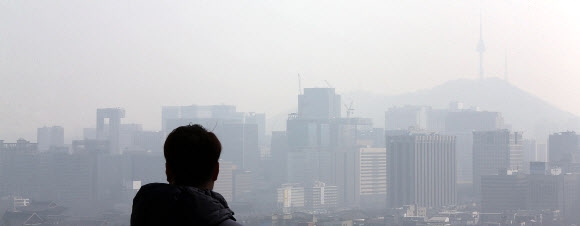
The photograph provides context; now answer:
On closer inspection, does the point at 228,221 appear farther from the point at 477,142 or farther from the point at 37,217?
the point at 477,142

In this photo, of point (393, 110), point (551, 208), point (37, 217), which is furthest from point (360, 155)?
point (37, 217)

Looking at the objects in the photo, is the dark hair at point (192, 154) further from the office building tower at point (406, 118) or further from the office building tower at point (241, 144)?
the office building tower at point (406, 118)

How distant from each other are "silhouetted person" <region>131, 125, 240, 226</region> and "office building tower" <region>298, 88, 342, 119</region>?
30.7m

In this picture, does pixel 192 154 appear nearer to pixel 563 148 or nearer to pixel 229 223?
pixel 229 223

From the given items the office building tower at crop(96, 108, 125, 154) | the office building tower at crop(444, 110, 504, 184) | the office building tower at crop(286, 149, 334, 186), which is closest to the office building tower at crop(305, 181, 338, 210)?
the office building tower at crop(286, 149, 334, 186)

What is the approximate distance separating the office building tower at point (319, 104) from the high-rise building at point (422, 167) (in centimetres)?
267

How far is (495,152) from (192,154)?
28813mm

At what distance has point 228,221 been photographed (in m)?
0.63

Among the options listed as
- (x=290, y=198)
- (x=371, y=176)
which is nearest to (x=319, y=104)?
(x=371, y=176)

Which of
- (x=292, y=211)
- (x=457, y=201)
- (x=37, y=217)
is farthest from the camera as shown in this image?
(x=457, y=201)

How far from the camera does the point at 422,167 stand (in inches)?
1203

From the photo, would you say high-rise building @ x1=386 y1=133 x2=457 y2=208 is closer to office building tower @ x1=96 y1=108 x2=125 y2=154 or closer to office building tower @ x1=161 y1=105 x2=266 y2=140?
office building tower @ x1=161 y1=105 x2=266 y2=140

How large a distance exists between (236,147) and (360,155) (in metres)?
6.56

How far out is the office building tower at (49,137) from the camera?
76.6 ft
